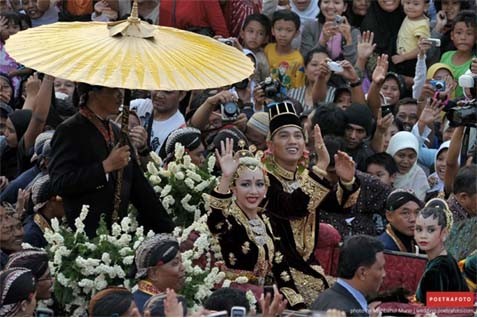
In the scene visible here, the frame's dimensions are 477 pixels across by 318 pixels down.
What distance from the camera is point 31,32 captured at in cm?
984

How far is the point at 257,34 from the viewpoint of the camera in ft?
46.8

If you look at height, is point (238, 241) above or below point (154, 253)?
below

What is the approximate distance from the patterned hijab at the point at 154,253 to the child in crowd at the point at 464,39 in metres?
5.84

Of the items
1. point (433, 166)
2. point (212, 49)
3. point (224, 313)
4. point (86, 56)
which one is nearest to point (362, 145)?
point (433, 166)

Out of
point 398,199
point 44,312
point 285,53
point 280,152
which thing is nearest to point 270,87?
point 285,53

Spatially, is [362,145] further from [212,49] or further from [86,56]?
[86,56]

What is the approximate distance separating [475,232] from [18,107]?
14.9 ft

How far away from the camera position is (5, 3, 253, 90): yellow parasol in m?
9.17

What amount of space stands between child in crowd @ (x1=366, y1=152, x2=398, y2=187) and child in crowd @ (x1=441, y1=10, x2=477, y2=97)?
218cm

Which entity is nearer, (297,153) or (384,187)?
(297,153)

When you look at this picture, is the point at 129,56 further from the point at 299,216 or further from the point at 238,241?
the point at 299,216

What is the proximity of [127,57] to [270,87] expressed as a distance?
3.95 meters

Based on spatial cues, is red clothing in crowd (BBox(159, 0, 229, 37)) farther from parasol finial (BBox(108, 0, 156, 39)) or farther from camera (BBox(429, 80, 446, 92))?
parasol finial (BBox(108, 0, 156, 39))

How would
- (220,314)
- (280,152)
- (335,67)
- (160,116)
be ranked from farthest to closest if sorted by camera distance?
(335,67), (160,116), (280,152), (220,314)
